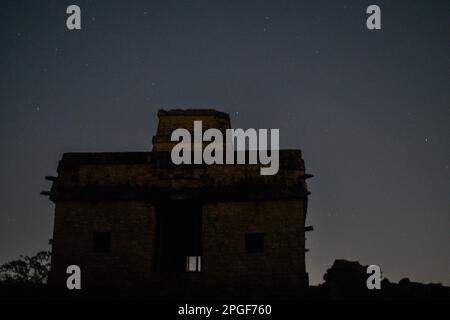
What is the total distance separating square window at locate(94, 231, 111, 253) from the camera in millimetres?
18922

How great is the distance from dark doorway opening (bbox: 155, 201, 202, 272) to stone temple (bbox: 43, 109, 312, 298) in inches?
6.2

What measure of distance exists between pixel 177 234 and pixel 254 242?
19.0ft

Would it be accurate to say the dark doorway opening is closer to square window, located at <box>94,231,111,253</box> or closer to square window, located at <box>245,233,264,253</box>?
square window, located at <box>94,231,111,253</box>

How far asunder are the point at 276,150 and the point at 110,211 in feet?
22.7

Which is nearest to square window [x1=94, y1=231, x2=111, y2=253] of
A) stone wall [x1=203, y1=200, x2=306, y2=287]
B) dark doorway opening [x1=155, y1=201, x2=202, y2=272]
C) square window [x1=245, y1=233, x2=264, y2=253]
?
dark doorway opening [x1=155, y1=201, x2=202, y2=272]

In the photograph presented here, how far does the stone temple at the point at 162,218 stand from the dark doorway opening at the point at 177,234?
0.16 metres

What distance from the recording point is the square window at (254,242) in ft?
61.3

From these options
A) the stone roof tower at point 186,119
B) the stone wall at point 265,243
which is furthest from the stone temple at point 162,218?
the stone roof tower at point 186,119

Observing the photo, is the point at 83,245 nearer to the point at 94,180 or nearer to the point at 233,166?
the point at 94,180

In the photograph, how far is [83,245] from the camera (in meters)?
18.8

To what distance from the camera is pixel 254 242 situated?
61.7 feet

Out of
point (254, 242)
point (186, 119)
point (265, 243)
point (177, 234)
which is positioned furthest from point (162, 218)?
point (186, 119)
